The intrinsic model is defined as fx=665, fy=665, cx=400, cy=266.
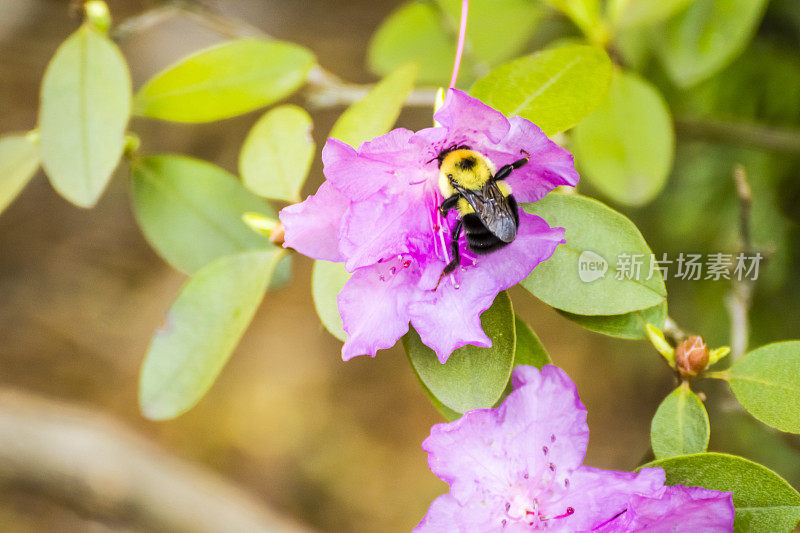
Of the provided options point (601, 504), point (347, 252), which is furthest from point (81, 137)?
point (601, 504)

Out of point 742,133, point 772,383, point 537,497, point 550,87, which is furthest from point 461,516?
point 742,133

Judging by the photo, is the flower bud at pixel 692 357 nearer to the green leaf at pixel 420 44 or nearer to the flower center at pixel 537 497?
the flower center at pixel 537 497

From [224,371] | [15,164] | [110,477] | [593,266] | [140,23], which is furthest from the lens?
[224,371]

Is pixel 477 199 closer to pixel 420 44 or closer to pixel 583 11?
pixel 583 11

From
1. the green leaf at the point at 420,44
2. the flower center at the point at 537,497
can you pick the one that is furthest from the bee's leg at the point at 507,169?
the green leaf at the point at 420,44

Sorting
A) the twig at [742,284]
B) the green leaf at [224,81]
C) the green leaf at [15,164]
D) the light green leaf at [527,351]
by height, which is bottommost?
the twig at [742,284]

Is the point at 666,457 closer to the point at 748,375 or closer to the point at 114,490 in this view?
the point at 748,375
